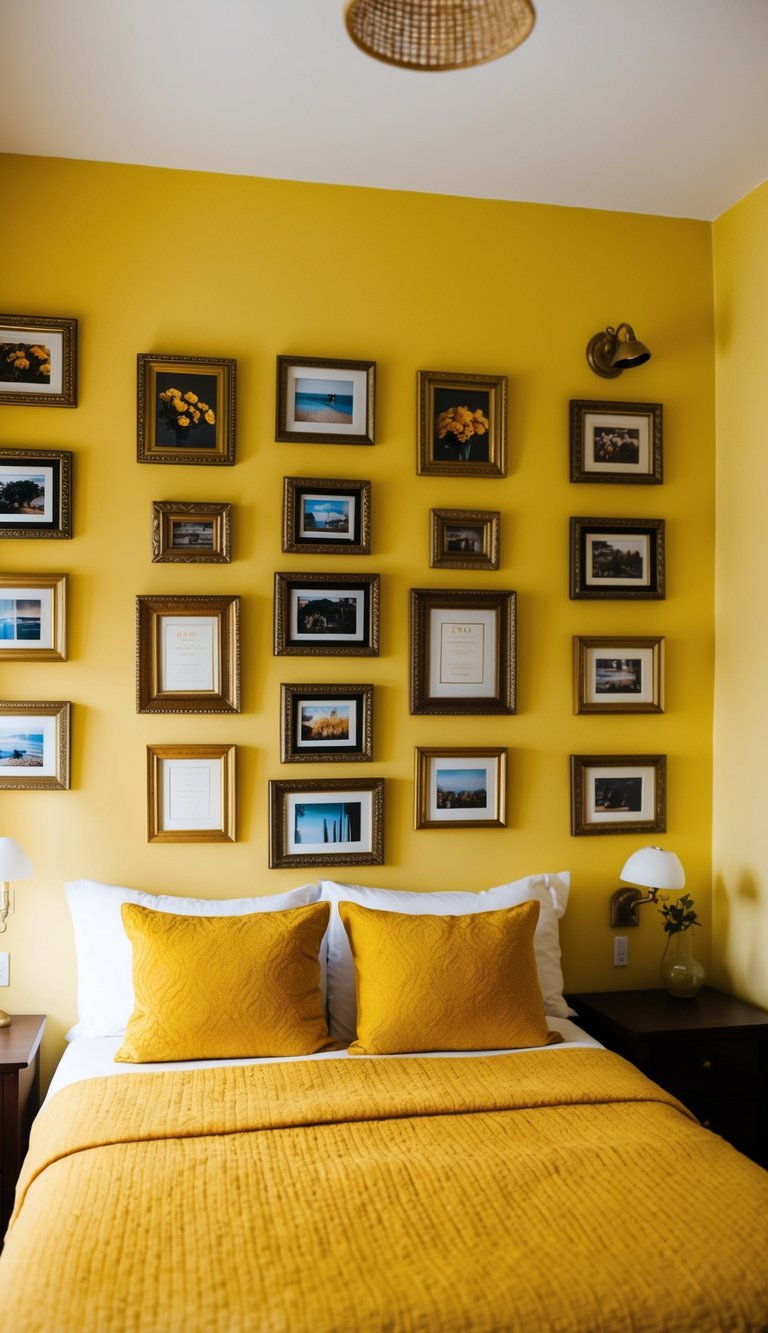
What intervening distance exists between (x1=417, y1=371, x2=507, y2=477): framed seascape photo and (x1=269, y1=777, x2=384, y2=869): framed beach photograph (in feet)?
3.37

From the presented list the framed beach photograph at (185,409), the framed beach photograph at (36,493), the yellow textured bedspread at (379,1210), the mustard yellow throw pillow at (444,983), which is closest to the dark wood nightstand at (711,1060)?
the mustard yellow throw pillow at (444,983)

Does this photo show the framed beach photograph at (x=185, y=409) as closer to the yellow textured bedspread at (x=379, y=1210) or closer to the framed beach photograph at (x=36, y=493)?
the framed beach photograph at (x=36, y=493)

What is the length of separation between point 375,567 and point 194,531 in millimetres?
565

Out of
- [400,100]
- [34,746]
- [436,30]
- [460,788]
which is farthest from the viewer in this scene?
[460,788]

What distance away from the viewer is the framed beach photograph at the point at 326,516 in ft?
10.2

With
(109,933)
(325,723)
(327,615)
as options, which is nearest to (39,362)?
(327,615)

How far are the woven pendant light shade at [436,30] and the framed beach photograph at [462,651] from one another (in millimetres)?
1626

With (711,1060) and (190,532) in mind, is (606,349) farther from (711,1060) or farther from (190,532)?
(711,1060)

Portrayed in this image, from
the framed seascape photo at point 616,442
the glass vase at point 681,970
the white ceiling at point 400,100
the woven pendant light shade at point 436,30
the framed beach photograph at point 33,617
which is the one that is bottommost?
the glass vase at point 681,970

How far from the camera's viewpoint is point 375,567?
3.20 meters

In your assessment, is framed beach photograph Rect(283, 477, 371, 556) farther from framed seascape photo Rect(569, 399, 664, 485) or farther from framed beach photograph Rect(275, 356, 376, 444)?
framed seascape photo Rect(569, 399, 664, 485)

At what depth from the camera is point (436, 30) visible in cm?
178

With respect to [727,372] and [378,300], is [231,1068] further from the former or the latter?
[727,372]

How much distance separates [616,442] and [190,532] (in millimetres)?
1414
